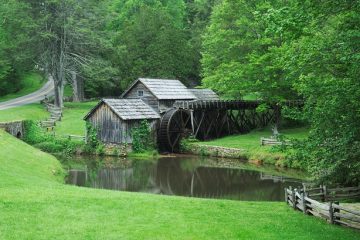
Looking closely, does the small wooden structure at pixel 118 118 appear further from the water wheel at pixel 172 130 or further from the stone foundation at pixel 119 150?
the water wheel at pixel 172 130

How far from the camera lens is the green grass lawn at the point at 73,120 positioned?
42.8 meters

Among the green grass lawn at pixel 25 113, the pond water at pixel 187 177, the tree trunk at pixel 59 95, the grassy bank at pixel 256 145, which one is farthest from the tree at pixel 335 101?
the tree trunk at pixel 59 95

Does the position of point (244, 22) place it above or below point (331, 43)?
above

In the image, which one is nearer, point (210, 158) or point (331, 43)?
point (331, 43)

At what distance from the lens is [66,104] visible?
56750 millimetres

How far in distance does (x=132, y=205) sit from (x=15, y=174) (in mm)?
8341

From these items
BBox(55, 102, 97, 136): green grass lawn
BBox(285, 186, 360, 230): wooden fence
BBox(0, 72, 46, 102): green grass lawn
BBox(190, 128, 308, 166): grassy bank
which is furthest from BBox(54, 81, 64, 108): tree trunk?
BBox(285, 186, 360, 230): wooden fence

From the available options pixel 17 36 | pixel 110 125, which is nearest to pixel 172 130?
pixel 110 125

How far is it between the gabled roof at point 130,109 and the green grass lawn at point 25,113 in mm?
9051

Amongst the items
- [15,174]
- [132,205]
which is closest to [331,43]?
[132,205]

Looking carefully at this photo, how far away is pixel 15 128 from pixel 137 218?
28.1 metres

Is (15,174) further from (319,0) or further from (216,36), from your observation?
(216,36)

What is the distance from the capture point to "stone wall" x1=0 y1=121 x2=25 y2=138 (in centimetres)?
3834

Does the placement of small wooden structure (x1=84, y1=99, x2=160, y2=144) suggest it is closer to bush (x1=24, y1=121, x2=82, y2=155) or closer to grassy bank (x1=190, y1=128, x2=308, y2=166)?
bush (x1=24, y1=121, x2=82, y2=155)
